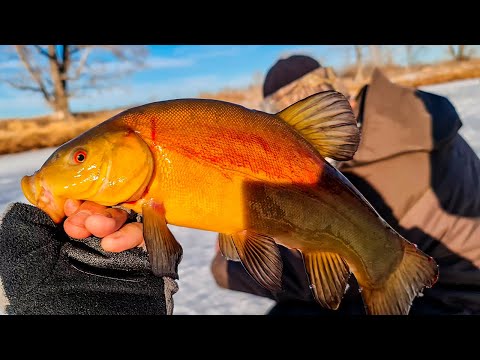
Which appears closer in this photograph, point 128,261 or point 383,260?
point 383,260

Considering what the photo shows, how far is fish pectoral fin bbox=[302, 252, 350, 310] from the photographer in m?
1.22

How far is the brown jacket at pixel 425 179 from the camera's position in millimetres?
2658

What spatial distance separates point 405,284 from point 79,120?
12.1m

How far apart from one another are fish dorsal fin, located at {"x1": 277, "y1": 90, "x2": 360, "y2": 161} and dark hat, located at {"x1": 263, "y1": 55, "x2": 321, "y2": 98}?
2.45m

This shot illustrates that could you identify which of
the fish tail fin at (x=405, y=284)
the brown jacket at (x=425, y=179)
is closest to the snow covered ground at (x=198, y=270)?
the brown jacket at (x=425, y=179)

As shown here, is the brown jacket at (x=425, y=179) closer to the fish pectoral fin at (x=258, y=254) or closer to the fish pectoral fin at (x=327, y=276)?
the fish pectoral fin at (x=327, y=276)

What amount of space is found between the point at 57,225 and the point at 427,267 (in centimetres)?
138

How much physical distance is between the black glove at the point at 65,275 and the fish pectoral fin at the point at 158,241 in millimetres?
676

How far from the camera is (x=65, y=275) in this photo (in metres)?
1.63

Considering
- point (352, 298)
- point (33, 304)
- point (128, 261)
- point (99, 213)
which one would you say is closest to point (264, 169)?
Answer: point (99, 213)

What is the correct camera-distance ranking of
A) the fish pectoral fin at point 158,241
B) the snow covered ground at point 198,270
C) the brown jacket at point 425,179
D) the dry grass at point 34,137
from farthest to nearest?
the dry grass at point 34,137 → the snow covered ground at point 198,270 → the brown jacket at point 425,179 → the fish pectoral fin at point 158,241

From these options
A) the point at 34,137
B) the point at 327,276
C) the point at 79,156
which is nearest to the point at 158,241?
the point at 79,156
